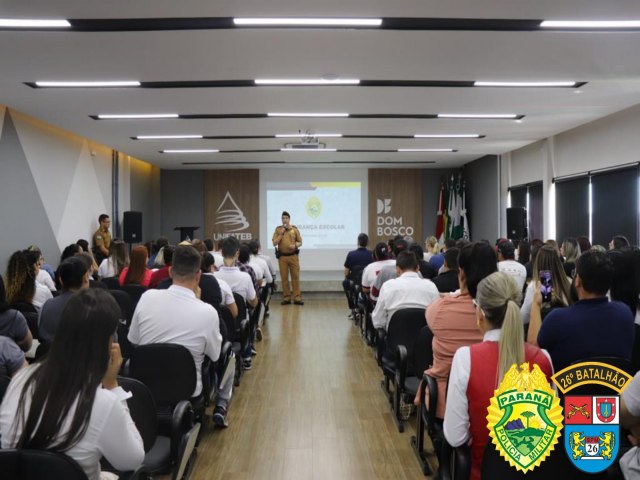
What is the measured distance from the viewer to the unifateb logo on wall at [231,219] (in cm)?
1413

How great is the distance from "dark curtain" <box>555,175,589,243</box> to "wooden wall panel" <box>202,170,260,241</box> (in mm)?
7446

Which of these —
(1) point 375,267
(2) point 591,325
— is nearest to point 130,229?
(1) point 375,267

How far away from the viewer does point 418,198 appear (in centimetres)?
1437

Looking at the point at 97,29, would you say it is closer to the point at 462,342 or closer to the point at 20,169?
the point at 462,342

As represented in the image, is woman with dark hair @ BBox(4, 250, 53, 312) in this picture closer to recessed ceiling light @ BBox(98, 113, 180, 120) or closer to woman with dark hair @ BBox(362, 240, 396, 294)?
woman with dark hair @ BBox(362, 240, 396, 294)

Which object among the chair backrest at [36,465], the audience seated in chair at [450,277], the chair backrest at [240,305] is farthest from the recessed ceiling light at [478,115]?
the chair backrest at [36,465]

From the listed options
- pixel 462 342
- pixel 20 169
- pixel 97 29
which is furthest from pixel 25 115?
pixel 462 342

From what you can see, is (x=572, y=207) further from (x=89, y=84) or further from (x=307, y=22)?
(x=89, y=84)

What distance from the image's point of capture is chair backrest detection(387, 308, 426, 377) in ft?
13.2

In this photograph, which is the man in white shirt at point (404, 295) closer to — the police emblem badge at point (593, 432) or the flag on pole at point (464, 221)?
the police emblem badge at point (593, 432)

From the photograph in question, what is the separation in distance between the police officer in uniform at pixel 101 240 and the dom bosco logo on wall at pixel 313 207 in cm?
505

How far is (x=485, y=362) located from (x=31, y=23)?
3.87 meters

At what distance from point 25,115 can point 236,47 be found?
4.69 meters

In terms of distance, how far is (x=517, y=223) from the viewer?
9875 millimetres
